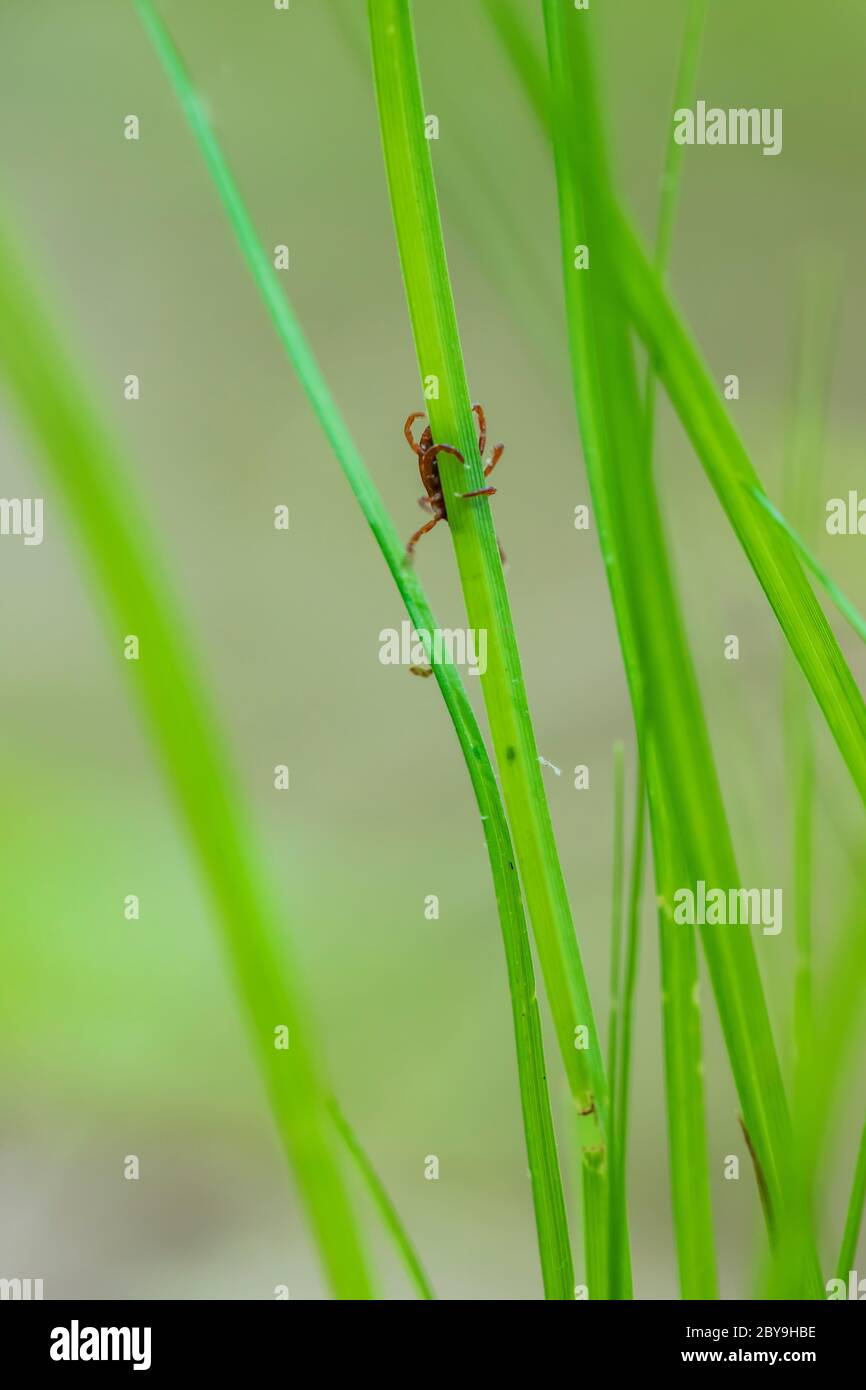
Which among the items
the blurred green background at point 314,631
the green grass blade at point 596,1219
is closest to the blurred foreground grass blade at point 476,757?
the green grass blade at point 596,1219

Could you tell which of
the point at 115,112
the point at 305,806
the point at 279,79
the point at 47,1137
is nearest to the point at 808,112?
the point at 279,79

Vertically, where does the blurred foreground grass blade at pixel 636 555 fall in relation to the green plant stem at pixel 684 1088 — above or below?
above

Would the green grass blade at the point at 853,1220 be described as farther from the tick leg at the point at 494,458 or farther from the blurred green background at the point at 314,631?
the blurred green background at the point at 314,631

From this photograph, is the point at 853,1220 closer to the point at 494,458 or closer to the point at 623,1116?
the point at 623,1116

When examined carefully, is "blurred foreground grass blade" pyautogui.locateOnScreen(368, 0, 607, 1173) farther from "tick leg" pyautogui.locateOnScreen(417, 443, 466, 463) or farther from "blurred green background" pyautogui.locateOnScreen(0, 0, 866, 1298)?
"blurred green background" pyautogui.locateOnScreen(0, 0, 866, 1298)

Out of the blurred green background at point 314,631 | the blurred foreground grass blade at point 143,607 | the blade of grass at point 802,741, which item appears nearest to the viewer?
the blurred foreground grass blade at point 143,607

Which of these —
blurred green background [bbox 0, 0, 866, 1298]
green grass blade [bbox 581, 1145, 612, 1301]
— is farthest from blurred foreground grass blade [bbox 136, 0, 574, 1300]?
blurred green background [bbox 0, 0, 866, 1298]

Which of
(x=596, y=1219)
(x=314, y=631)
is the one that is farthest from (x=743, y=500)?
(x=314, y=631)

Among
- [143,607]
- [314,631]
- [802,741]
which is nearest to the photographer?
[143,607]
